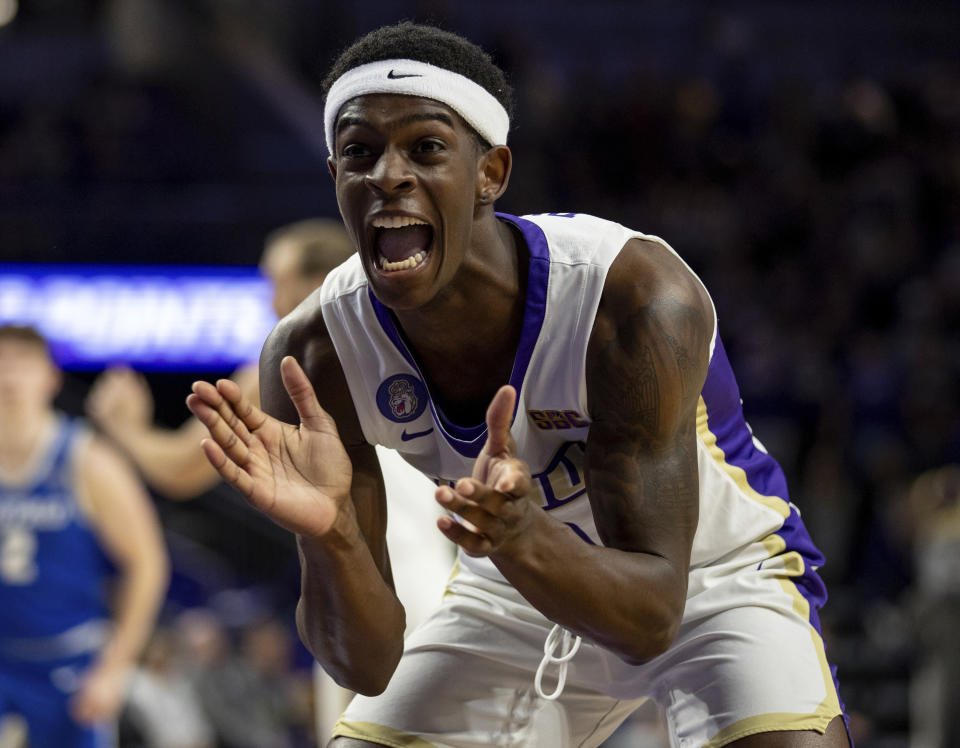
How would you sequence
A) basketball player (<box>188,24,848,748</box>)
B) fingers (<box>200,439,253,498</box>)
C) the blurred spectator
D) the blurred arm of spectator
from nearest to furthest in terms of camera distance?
fingers (<box>200,439,253,498</box>) → basketball player (<box>188,24,848,748</box>) → the blurred arm of spectator → the blurred spectator

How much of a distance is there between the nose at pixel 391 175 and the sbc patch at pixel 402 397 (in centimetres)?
49

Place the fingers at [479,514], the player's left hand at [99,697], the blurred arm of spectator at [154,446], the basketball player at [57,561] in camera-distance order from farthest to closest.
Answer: the blurred arm of spectator at [154,446] → the basketball player at [57,561] → the player's left hand at [99,697] → the fingers at [479,514]

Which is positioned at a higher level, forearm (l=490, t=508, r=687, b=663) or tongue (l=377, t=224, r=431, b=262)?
tongue (l=377, t=224, r=431, b=262)

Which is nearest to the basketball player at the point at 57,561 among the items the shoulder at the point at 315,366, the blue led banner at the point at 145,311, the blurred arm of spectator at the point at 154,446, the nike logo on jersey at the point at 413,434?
the blurred arm of spectator at the point at 154,446

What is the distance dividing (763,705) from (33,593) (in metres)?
4.24

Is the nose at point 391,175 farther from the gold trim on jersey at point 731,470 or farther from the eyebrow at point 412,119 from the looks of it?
the gold trim on jersey at point 731,470

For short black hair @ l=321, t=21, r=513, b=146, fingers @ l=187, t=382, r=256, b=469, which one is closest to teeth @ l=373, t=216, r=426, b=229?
short black hair @ l=321, t=21, r=513, b=146

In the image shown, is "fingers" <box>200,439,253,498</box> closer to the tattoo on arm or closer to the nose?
the nose

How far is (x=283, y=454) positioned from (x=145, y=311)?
9.01 meters

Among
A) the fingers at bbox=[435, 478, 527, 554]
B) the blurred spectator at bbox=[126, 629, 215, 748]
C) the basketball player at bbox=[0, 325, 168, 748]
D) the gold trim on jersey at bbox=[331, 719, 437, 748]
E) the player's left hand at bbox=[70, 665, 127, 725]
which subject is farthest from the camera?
the blurred spectator at bbox=[126, 629, 215, 748]

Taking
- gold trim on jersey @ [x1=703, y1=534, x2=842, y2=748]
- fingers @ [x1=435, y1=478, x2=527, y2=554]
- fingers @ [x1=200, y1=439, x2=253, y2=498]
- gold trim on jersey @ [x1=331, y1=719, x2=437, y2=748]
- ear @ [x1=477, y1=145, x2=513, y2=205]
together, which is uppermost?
ear @ [x1=477, y1=145, x2=513, y2=205]

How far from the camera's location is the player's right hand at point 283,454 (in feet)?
8.41

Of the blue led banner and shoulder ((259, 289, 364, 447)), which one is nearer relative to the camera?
shoulder ((259, 289, 364, 447))

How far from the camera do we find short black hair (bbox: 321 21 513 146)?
2.85 metres
